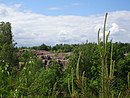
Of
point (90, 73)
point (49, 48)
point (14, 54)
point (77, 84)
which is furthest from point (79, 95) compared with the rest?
point (49, 48)

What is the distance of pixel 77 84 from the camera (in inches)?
68.6

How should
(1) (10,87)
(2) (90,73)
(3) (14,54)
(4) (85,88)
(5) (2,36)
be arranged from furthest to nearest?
(5) (2,36) → (3) (14,54) → (2) (90,73) → (1) (10,87) → (4) (85,88)

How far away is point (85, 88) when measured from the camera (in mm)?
1688

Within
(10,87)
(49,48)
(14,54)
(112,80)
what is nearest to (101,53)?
(112,80)

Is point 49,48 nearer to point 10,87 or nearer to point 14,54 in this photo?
point 14,54

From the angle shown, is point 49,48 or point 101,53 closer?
point 101,53

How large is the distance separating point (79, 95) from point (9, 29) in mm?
69292

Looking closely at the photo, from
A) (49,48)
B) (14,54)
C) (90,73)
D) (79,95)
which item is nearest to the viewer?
(79,95)

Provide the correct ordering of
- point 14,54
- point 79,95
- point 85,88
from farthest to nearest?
point 14,54
point 79,95
point 85,88

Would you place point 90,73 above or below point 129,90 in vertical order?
Answer: below

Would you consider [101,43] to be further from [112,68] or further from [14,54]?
[14,54]

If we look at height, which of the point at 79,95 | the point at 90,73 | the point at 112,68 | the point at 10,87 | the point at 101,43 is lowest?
the point at 90,73

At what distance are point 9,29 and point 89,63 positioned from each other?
2126 cm

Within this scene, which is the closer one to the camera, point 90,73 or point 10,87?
point 10,87
